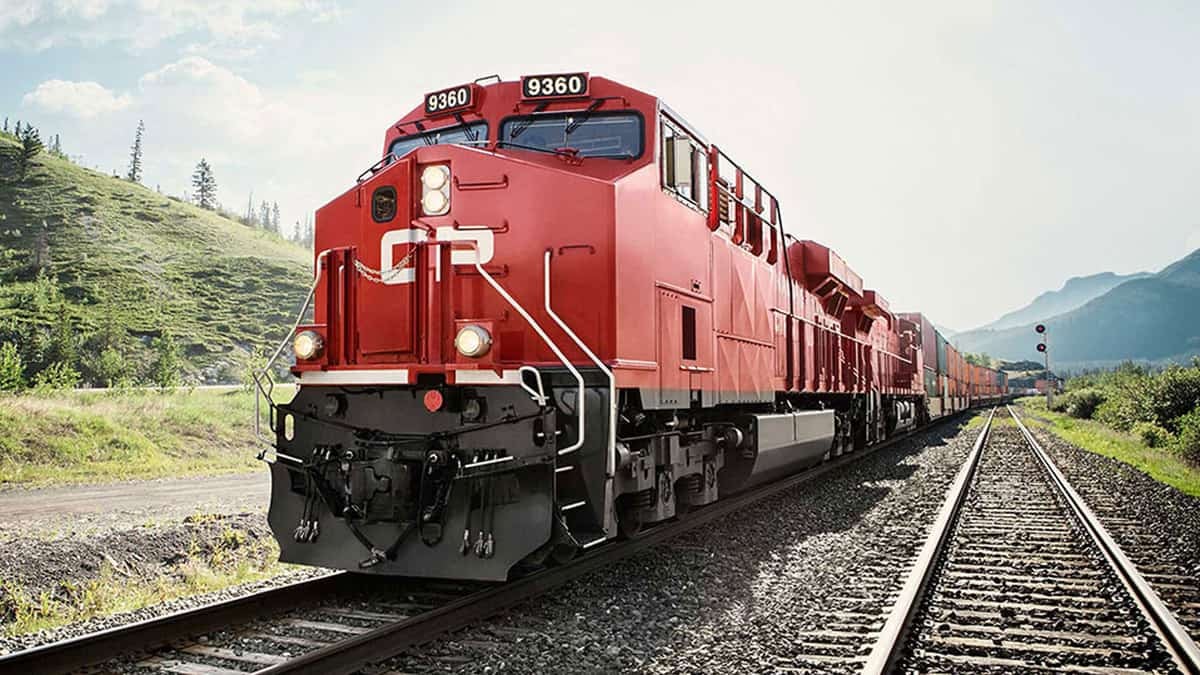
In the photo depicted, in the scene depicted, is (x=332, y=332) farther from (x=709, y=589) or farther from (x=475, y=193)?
(x=709, y=589)

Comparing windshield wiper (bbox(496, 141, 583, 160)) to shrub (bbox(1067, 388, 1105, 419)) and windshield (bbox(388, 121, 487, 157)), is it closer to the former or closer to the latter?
windshield (bbox(388, 121, 487, 157))

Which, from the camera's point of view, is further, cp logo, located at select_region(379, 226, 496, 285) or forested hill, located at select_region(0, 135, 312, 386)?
forested hill, located at select_region(0, 135, 312, 386)

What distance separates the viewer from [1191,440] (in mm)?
18766

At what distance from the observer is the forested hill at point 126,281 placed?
109 ft

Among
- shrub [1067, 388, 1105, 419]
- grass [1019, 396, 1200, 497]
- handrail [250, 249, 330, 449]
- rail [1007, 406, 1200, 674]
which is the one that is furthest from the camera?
shrub [1067, 388, 1105, 419]

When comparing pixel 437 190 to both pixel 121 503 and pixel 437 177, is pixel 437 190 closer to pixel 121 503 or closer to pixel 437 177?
pixel 437 177

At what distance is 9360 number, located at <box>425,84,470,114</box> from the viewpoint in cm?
673

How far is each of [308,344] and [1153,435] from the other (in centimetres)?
2506

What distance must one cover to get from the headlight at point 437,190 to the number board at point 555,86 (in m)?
1.02

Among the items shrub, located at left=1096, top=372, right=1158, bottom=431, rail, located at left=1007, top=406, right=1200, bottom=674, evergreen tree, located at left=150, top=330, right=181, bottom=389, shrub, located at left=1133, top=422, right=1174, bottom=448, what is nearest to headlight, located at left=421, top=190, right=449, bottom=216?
rail, located at left=1007, top=406, right=1200, bottom=674

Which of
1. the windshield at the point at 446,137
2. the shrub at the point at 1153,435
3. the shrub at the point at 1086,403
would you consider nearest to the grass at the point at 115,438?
the windshield at the point at 446,137

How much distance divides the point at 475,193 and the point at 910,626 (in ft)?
12.8

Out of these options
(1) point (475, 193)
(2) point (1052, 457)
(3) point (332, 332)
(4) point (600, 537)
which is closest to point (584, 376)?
(4) point (600, 537)

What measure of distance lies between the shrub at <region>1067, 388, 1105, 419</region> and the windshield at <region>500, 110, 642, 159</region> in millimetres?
40172
